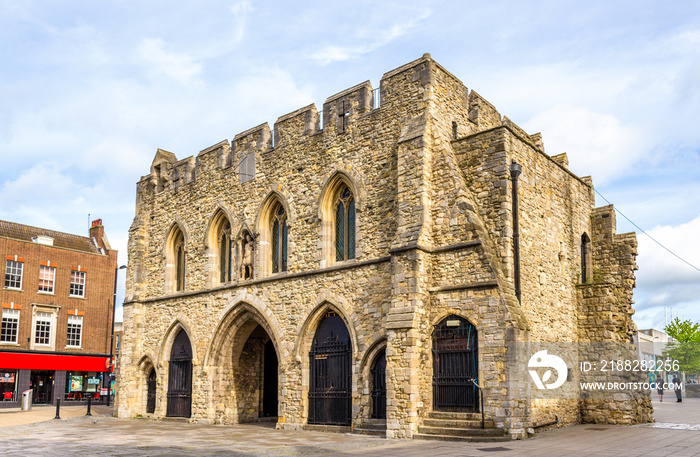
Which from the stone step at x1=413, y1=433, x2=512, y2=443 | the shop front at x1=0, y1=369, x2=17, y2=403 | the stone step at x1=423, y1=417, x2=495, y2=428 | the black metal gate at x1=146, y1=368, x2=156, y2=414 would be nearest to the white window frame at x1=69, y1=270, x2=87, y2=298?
the shop front at x1=0, y1=369, x2=17, y2=403

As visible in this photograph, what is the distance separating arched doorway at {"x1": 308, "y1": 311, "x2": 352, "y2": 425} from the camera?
17109mm

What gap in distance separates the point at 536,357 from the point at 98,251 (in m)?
30.8

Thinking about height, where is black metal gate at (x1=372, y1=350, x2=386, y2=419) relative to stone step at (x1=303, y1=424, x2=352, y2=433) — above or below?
above

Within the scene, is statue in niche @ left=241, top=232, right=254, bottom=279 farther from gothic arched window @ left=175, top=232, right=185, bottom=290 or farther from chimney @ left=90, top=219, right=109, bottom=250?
chimney @ left=90, top=219, right=109, bottom=250

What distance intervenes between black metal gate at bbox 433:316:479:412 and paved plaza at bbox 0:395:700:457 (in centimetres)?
144

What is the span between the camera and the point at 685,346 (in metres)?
44.2

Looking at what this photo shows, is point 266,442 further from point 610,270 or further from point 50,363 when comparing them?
point 50,363

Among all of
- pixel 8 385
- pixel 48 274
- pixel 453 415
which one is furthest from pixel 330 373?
pixel 48 274

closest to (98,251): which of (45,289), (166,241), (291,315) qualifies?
(45,289)

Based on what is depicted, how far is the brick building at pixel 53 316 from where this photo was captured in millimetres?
32531

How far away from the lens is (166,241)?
23.8 m

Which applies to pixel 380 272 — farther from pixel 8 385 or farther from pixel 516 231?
pixel 8 385

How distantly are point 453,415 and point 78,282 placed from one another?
2807 centimetres

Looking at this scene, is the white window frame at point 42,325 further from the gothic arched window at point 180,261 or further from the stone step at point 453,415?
the stone step at point 453,415
